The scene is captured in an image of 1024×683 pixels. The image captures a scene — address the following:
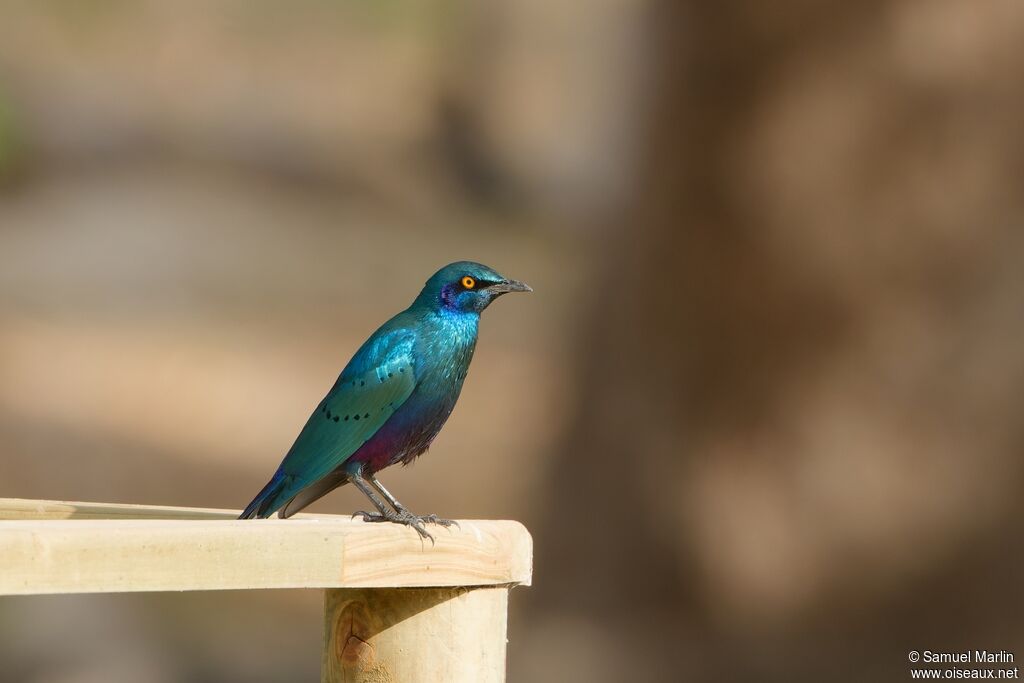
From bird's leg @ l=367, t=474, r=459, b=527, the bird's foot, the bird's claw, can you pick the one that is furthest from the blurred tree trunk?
the bird's claw

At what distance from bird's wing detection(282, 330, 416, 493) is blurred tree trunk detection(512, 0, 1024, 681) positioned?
178 inches

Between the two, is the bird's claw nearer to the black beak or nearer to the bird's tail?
the bird's tail

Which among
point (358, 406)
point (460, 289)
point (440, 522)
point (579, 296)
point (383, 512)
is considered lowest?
point (440, 522)

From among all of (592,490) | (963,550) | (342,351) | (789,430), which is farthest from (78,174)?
(963,550)

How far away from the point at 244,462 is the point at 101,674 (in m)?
1.49

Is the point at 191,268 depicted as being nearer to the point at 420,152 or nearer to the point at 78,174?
the point at 78,174

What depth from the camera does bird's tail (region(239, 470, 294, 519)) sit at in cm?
322

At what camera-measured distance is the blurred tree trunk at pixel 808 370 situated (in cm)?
717

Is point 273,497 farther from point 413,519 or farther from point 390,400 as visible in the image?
point 413,519

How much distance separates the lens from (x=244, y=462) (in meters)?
8.36

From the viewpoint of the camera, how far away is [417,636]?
102 inches

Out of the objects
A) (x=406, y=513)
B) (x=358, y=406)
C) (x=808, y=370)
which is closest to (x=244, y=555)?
(x=406, y=513)

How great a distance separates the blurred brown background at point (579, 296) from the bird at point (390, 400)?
4345mm

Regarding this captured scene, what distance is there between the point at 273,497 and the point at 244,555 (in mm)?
1024
